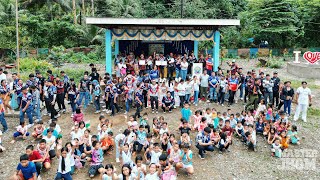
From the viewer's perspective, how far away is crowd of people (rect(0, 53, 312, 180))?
771 centimetres

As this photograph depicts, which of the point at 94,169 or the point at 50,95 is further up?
the point at 50,95

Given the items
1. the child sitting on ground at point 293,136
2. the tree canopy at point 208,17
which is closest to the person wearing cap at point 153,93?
the child sitting on ground at point 293,136

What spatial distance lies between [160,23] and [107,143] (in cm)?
717

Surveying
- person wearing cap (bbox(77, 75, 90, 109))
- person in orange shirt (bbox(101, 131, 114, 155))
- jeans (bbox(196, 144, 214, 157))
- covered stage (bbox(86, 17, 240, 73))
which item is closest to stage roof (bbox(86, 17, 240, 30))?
covered stage (bbox(86, 17, 240, 73))

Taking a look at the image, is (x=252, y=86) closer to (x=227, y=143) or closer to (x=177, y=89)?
(x=177, y=89)

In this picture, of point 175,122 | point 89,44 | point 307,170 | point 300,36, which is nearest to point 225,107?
point 175,122

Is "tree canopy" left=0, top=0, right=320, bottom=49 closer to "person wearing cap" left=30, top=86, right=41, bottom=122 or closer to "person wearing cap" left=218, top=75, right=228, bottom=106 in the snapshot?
"person wearing cap" left=218, top=75, right=228, bottom=106

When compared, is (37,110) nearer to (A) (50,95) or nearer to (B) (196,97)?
(A) (50,95)

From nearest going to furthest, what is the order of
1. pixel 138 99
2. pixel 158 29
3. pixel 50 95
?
pixel 50 95
pixel 138 99
pixel 158 29

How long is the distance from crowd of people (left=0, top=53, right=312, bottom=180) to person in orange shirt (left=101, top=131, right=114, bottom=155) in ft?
0.09

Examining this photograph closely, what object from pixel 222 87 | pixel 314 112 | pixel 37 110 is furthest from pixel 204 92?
pixel 37 110

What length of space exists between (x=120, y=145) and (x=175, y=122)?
10.7ft

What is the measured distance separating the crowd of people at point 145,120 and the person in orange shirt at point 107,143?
0.03 m

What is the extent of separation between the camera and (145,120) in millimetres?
9492
